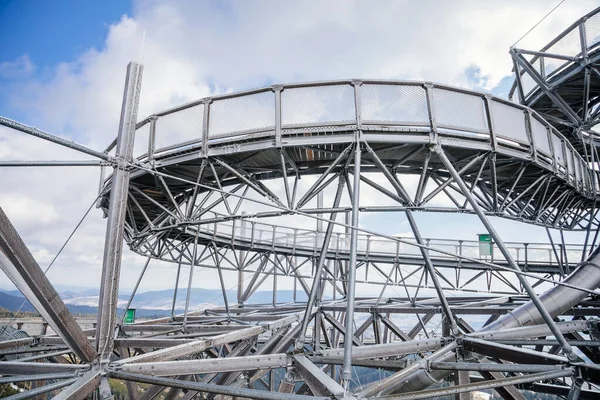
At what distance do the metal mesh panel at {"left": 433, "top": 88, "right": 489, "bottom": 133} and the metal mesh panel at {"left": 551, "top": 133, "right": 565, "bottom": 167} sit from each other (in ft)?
9.43

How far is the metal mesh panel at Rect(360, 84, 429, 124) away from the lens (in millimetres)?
6871

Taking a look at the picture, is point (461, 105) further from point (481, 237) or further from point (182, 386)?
point (481, 237)

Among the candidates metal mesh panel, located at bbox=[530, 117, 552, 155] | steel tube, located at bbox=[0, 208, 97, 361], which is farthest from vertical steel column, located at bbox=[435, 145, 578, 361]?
steel tube, located at bbox=[0, 208, 97, 361]

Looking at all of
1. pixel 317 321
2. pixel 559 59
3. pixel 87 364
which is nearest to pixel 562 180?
pixel 559 59

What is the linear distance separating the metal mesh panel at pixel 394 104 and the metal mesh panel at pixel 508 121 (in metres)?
1.48

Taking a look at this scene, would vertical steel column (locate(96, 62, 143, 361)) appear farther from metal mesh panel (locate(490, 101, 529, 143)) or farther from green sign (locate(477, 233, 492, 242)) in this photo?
green sign (locate(477, 233, 492, 242))

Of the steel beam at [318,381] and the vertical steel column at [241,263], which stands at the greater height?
the vertical steel column at [241,263]

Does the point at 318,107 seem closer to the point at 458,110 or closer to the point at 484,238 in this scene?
the point at 458,110

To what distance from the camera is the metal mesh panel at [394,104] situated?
6871 mm

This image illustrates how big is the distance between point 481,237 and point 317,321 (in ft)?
39.8

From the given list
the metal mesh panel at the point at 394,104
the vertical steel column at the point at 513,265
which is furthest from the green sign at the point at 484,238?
Result: the metal mesh panel at the point at 394,104

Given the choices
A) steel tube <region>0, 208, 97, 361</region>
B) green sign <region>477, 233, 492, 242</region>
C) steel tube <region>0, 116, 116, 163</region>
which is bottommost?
steel tube <region>0, 208, 97, 361</region>

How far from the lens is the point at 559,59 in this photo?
42.7 feet

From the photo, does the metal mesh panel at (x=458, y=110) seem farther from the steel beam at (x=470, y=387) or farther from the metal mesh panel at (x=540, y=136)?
the steel beam at (x=470, y=387)
